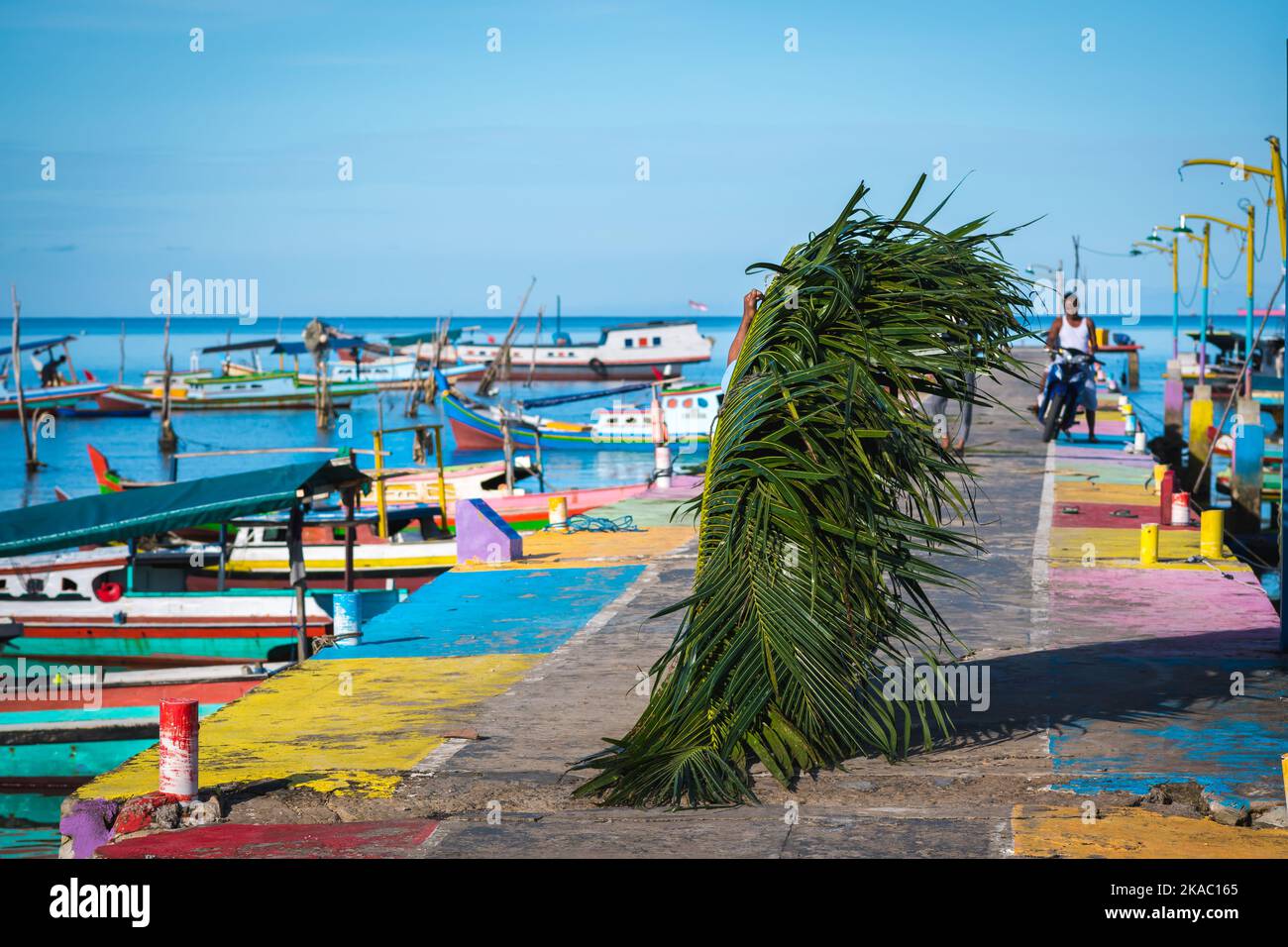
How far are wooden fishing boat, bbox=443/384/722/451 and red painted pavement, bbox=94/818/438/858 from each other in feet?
144

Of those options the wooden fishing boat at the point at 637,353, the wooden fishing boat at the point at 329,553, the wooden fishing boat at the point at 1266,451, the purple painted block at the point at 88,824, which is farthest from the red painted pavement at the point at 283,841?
the wooden fishing boat at the point at 637,353

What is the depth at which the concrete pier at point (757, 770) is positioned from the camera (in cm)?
670

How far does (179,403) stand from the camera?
306 ft

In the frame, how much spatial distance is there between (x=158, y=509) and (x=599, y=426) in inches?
1655

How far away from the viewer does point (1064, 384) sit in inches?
882

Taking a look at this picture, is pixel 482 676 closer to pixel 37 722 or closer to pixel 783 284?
pixel 783 284

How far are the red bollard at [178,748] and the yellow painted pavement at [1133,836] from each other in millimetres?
4312

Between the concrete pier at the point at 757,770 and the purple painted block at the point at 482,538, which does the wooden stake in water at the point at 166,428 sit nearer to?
the purple painted block at the point at 482,538

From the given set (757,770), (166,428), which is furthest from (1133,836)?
(166,428)

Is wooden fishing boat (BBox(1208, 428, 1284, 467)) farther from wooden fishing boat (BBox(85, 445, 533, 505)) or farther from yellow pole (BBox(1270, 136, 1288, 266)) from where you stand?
wooden fishing boat (BBox(85, 445, 533, 505))

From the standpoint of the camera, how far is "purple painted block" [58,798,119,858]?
722 centimetres

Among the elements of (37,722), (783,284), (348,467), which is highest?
(783,284)
